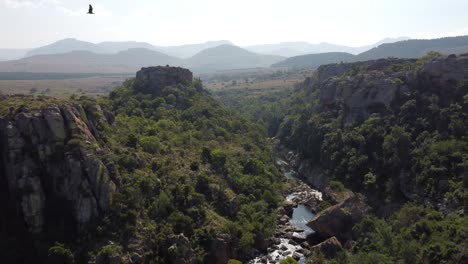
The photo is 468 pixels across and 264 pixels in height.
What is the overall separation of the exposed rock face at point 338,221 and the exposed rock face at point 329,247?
15.4 ft

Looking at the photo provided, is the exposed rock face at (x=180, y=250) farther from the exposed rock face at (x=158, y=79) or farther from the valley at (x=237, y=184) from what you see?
the exposed rock face at (x=158, y=79)

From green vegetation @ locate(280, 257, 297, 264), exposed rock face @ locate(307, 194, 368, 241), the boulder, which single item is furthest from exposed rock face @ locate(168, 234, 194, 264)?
the boulder

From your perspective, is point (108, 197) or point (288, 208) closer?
point (108, 197)

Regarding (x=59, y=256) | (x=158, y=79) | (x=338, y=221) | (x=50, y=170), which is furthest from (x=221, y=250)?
(x=158, y=79)

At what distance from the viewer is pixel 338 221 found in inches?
2507

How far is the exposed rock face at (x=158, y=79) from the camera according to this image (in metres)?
116

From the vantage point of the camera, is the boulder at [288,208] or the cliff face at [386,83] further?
the cliff face at [386,83]

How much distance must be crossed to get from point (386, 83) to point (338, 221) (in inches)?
1637

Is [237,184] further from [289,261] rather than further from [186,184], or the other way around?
[289,261]

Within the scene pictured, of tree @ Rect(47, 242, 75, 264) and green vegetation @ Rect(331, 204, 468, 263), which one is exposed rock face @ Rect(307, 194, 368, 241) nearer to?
green vegetation @ Rect(331, 204, 468, 263)

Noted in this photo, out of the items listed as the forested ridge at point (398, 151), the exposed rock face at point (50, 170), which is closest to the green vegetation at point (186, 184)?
the exposed rock face at point (50, 170)

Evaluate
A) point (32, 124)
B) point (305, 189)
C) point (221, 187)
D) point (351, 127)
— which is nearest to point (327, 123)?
point (351, 127)

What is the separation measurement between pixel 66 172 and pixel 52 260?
451 inches

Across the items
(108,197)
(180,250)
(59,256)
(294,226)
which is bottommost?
(294,226)
